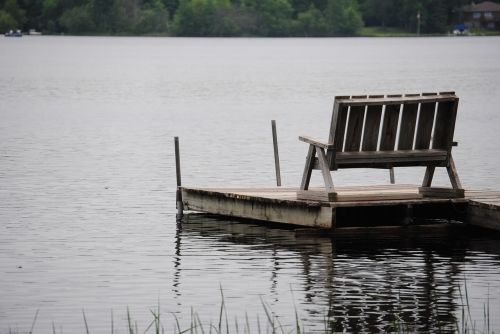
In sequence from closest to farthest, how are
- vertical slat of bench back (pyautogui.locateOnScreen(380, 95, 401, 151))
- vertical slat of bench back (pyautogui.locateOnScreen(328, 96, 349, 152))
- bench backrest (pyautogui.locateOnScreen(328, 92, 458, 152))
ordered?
vertical slat of bench back (pyautogui.locateOnScreen(328, 96, 349, 152)), bench backrest (pyautogui.locateOnScreen(328, 92, 458, 152)), vertical slat of bench back (pyautogui.locateOnScreen(380, 95, 401, 151))

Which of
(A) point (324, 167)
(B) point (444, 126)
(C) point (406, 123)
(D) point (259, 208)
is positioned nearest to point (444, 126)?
(B) point (444, 126)

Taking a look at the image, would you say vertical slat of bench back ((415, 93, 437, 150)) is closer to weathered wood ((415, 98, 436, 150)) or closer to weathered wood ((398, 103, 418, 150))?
weathered wood ((415, 98, 436, 150))

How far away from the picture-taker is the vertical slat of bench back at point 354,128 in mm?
19125

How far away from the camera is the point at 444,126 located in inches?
774

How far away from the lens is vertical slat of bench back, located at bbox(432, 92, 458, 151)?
19.6 meters

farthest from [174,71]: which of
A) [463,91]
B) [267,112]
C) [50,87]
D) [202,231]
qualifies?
[202,231]

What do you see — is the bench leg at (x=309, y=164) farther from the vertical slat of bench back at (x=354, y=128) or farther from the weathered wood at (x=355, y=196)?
the vertical slat of bench back at (x=354, y=128)

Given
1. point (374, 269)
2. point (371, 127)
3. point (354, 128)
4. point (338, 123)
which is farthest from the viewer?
point (371, 127)

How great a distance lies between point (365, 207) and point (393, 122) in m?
1.47

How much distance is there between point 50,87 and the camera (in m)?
86.5

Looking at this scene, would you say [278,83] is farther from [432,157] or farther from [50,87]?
[432,157]

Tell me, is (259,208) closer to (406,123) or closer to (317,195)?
(317,195)

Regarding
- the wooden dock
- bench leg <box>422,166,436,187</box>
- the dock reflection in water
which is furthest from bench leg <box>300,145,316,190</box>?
bench leg <box>422,166,436,187</box>

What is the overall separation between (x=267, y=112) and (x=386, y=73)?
173ft
